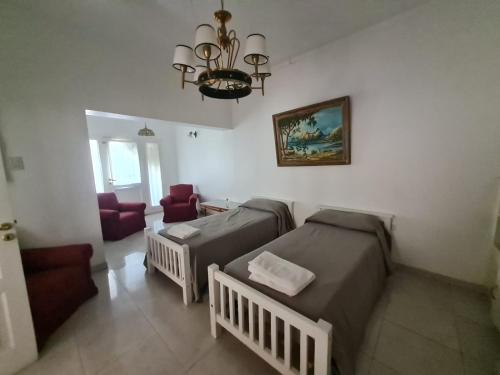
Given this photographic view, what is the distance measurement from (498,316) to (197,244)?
242cm

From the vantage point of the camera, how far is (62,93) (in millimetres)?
2109

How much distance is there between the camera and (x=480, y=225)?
181 centimetres

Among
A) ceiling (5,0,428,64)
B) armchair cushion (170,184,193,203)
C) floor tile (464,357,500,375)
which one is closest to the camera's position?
floor tile (464,357,500,375)

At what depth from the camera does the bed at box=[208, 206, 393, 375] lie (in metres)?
1.02

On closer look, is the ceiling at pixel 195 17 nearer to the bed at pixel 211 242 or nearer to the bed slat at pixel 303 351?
the bed at pixel 211 242

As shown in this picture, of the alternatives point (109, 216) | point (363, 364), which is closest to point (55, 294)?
Answer: point (109, 216)

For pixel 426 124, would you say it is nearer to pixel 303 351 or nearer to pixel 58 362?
pixel 303 351

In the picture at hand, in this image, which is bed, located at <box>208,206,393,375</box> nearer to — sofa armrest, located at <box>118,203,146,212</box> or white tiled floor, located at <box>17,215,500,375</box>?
white tiled floor, located at <box>17,215,500,375</box>

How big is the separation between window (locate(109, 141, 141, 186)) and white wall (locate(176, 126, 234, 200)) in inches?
43.6

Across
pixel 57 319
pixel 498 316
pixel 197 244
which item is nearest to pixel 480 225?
pixel 498 316

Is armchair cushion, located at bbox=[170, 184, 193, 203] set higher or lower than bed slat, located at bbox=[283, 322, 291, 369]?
higher

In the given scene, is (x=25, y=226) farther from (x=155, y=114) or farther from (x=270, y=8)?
(x=270, y=8)

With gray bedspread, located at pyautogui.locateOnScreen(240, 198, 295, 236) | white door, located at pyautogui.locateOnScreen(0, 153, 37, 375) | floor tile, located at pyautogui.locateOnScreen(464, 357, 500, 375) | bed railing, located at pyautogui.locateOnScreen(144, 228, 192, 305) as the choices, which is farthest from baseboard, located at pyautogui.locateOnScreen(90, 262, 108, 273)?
floor tile, located at pyautogui.locateOnScreen(464, 357, 500, 375)

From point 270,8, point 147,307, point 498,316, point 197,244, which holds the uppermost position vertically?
point 270,8
